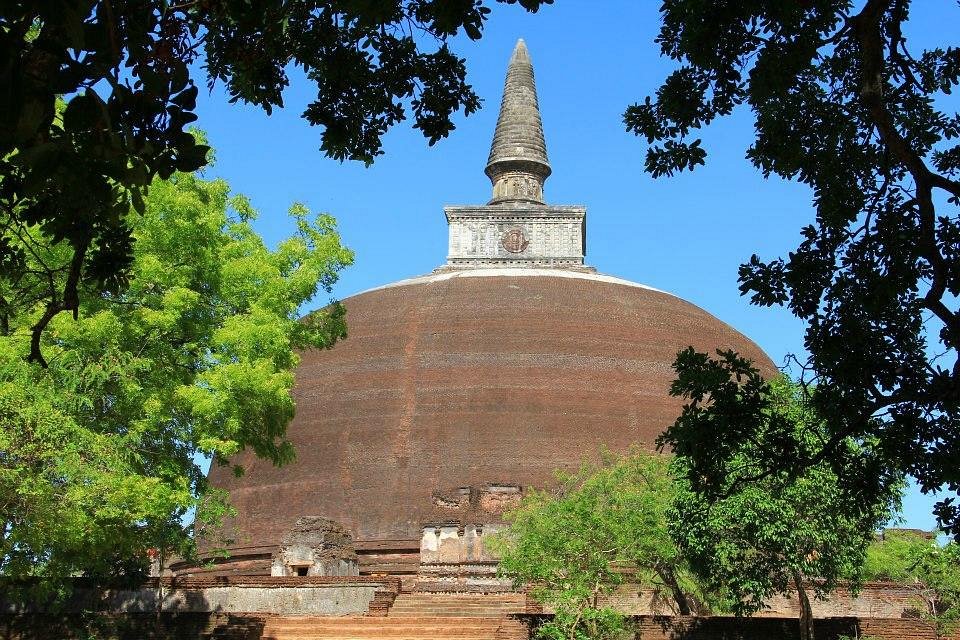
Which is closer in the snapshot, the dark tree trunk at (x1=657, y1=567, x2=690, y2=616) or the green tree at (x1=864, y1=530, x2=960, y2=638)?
the green tree at (x1=864, y1=530, x2=960, y2=638)

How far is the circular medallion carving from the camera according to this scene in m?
39.5

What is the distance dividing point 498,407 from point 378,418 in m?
3.19

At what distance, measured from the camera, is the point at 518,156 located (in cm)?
4188

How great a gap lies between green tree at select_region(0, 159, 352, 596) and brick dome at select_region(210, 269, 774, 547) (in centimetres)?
1182

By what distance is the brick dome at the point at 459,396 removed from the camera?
1101 inches

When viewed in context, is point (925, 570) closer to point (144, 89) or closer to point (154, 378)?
point (154, 378)

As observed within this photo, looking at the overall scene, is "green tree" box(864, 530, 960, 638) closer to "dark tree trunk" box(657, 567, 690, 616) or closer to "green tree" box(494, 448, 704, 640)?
"dark tree trunk" box(657, 567, 690, 616)

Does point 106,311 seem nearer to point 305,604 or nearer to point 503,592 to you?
point 305,604

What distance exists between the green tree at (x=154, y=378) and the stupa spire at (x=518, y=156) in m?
25.6

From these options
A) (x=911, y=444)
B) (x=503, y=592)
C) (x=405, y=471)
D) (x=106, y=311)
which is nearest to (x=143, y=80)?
(x=911, y=444)

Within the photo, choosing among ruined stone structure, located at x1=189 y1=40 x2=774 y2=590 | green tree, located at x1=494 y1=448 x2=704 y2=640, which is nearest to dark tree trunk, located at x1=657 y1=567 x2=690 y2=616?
green tree, located at x1=494 y1=448 x2=704 y2=640

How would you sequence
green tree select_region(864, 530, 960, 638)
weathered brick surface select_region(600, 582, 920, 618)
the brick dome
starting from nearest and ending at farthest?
green tree select_region(864, 530, 960, 638)
weathered brick surface select_region(600, 582, 920, 618)
the brick dome

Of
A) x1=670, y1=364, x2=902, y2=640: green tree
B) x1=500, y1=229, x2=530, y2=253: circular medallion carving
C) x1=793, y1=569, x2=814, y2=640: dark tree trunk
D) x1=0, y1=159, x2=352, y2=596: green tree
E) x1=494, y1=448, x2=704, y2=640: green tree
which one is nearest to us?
x1=0, y1=159, x2=352, y2=596: green tree

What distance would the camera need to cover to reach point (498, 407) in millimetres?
29359
